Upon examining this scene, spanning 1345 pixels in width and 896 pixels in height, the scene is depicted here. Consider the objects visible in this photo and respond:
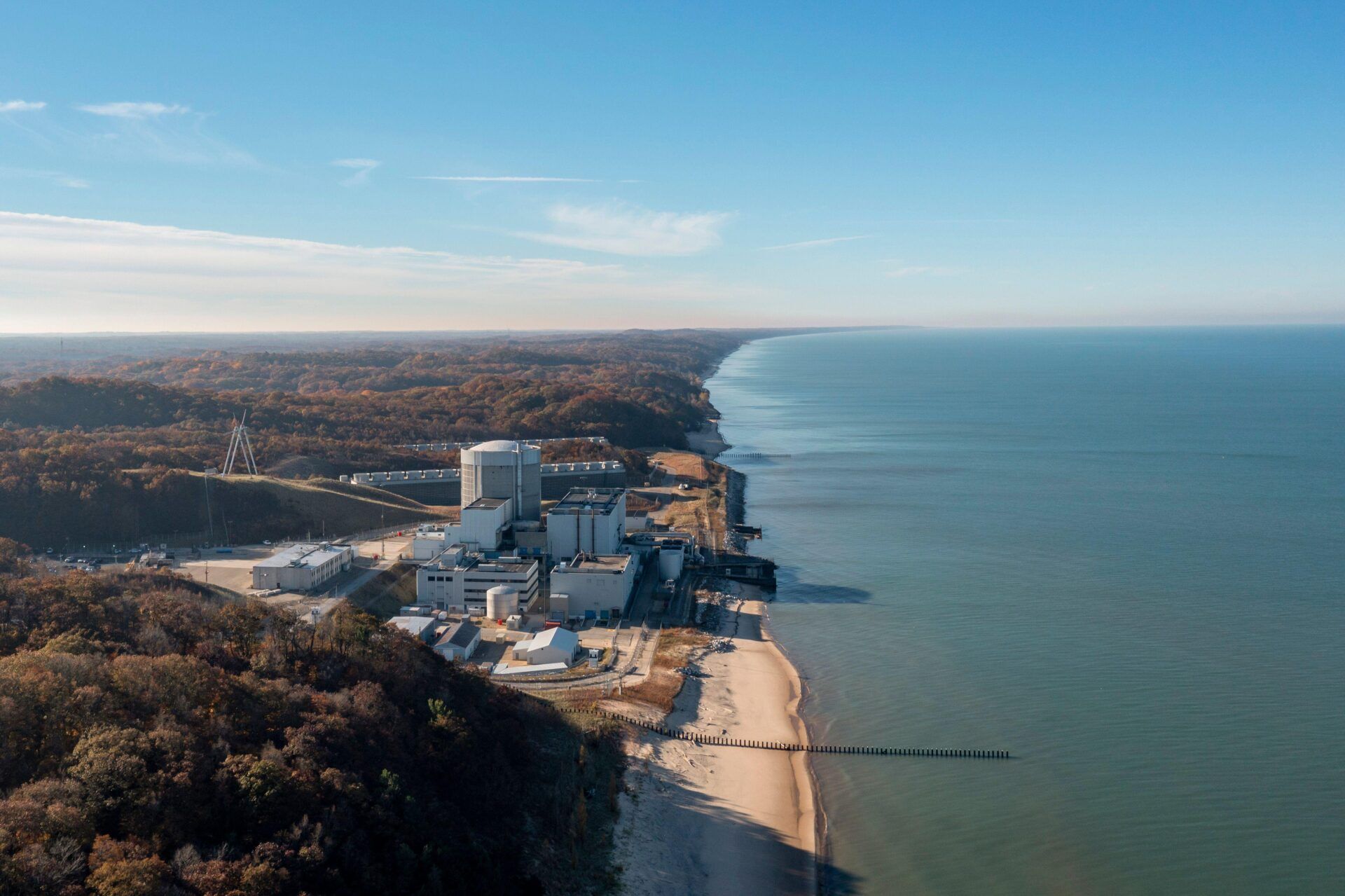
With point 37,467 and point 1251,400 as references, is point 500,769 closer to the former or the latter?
point 37,467

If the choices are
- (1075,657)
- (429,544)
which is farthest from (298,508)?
(1075,657)

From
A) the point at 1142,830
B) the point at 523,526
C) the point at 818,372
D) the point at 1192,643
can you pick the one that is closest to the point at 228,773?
the point at 1142,830

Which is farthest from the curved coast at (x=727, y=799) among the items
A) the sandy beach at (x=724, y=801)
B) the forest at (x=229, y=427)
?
the forest at (x=229, y=427)

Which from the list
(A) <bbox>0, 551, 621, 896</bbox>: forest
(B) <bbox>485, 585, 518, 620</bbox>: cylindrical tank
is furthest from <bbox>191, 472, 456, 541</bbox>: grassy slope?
(A) <bbox>0, 551, 621, 896</bbox>: forest

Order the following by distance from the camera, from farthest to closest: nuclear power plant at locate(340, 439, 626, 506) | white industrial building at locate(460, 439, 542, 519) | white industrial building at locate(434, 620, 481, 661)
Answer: nuclear power plant at locate(340, 439, 626, 506)
white industrial building at locate(460, 439, 542, 519)
white industrial building at locate(434, 620, 481, 661)

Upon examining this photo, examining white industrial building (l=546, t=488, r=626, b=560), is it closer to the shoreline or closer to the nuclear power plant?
the nuclear power plant

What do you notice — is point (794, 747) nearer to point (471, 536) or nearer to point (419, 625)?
point (419, 625)

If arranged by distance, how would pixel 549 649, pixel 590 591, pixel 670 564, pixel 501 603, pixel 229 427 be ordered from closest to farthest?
1. pixel 549 649
2. pixel 501 603
3. pixel 590 591
4. pixel 670 564
5. pixel 229 427
